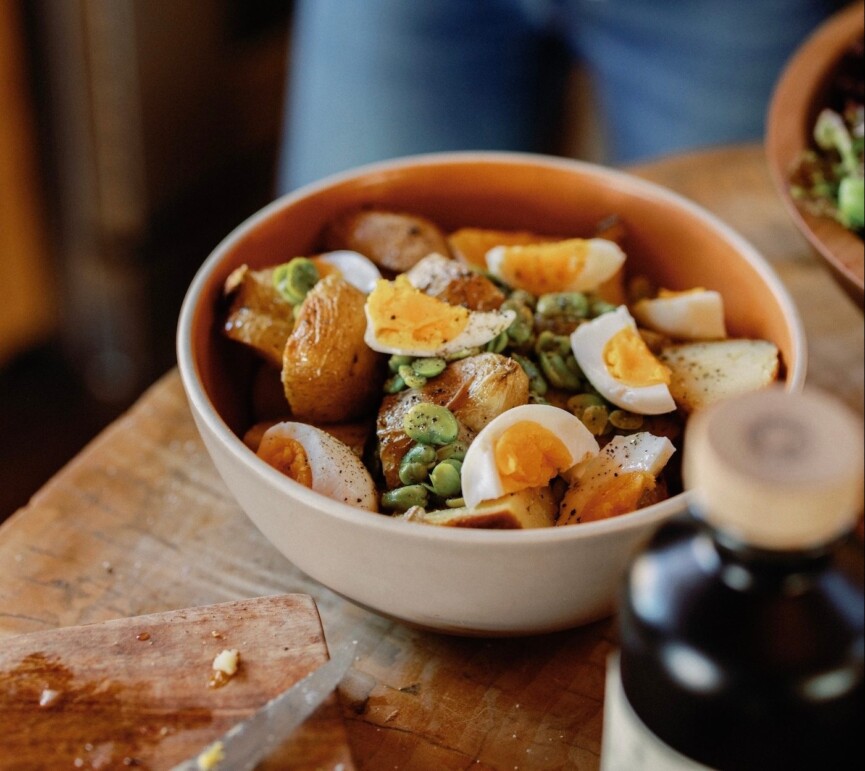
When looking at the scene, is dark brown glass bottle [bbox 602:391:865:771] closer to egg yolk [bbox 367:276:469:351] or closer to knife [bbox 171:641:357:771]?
knife [bbox 171:641:357:771]

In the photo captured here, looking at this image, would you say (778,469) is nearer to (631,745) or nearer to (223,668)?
(631,745)

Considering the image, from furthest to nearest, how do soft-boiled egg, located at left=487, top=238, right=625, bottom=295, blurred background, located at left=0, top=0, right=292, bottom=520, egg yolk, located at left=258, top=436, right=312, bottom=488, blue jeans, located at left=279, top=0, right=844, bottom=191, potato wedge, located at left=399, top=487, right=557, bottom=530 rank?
blurred background, located at left=0, top=0, right=292, bottom=520 < blue jeans, located at left=279, top=0, right=844, bottom=191 < soft-boiled egg, located at left=487, top=238, right=625, bottom=295 < egg yolk, located at left=258, top=436, right=312, bottom=488 < potato wedge, located at left=399, top=487, right=557, bottom=530

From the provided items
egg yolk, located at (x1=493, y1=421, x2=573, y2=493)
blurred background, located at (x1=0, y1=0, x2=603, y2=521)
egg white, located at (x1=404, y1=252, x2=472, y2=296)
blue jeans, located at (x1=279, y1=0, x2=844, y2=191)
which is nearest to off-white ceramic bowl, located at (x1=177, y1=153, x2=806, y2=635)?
egg yolk, located at (x1=493, y1=421, x2=573, y2=493)

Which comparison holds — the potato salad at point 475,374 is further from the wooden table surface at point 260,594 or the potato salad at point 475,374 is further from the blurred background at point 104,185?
the blurred background at point 104,185

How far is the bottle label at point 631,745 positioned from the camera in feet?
2.09

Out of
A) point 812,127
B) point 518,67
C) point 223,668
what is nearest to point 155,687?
point 223,668

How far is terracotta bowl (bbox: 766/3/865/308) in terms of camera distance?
1219 millimetres

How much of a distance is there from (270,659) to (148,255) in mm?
2353

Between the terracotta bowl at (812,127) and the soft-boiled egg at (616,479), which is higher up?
the terracotta bowl at (812,127)

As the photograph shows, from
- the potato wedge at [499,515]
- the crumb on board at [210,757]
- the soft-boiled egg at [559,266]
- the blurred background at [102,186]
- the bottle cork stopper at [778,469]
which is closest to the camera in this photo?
the bottle cork stopper at [778,469]

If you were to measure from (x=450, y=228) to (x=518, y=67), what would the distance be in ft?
3.24

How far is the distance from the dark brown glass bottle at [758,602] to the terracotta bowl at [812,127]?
0.68m

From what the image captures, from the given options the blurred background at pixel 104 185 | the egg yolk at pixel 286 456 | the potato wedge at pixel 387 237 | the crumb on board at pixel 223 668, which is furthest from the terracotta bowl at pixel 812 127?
the blurred background at pixel 104 185

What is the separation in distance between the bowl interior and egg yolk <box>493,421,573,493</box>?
0.33 m
